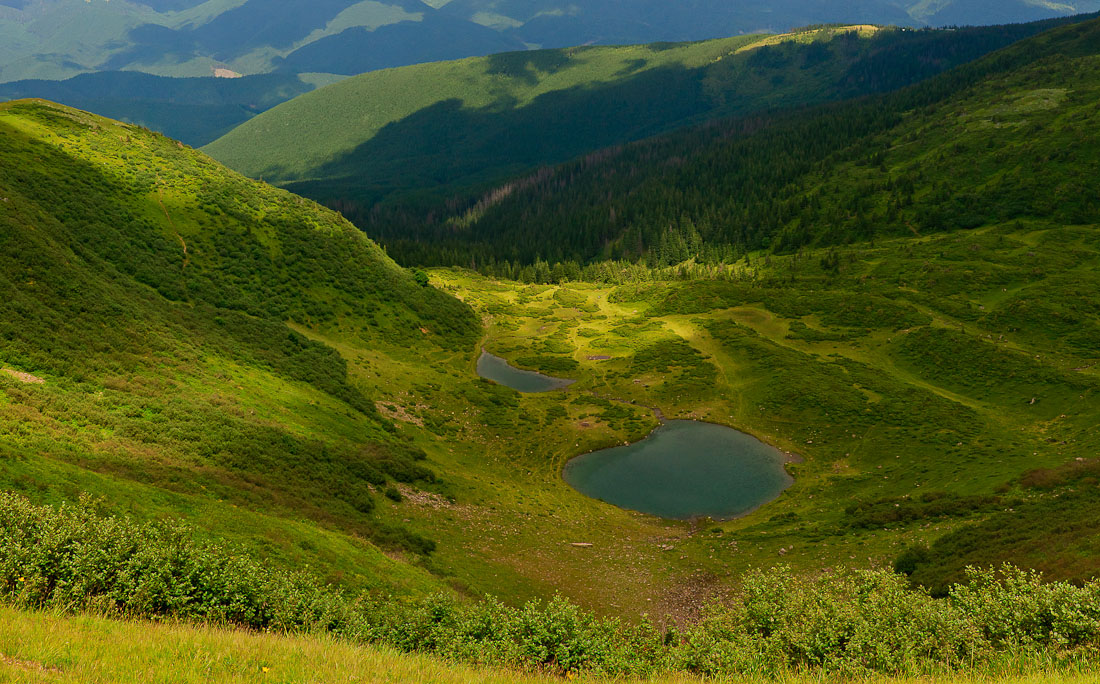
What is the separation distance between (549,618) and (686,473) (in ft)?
190

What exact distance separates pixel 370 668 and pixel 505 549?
125ft

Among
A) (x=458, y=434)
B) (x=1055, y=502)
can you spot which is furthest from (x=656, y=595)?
(x=458, y=434)

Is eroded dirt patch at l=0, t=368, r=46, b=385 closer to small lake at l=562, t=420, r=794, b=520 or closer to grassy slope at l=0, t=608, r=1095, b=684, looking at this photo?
grassy slope at l=0, t=608, r=1095, b=684

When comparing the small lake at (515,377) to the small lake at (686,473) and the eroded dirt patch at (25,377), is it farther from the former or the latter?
the eroded dirt patch at (25,377)

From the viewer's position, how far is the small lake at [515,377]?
111688 millimetres

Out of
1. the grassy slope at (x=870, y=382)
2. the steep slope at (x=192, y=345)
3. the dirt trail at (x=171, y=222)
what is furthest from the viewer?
the dirt trail at (x=171, y=222)

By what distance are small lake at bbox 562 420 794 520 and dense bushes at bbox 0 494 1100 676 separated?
147 feet

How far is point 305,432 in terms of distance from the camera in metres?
58.3

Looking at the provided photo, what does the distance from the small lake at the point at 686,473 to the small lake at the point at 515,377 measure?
91.6ft

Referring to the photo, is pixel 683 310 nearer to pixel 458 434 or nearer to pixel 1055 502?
pixel 458 434

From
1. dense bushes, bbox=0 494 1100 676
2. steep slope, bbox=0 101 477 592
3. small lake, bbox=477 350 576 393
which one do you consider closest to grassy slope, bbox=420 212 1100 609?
small lake, bbox=477 350 576 393

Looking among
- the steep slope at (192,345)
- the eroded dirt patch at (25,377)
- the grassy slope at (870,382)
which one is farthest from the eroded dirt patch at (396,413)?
the eroded dirt patch at (25,377)

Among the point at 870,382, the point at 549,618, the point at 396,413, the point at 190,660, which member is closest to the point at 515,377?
the point at 396,413

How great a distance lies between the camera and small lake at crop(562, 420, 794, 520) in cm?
6969
